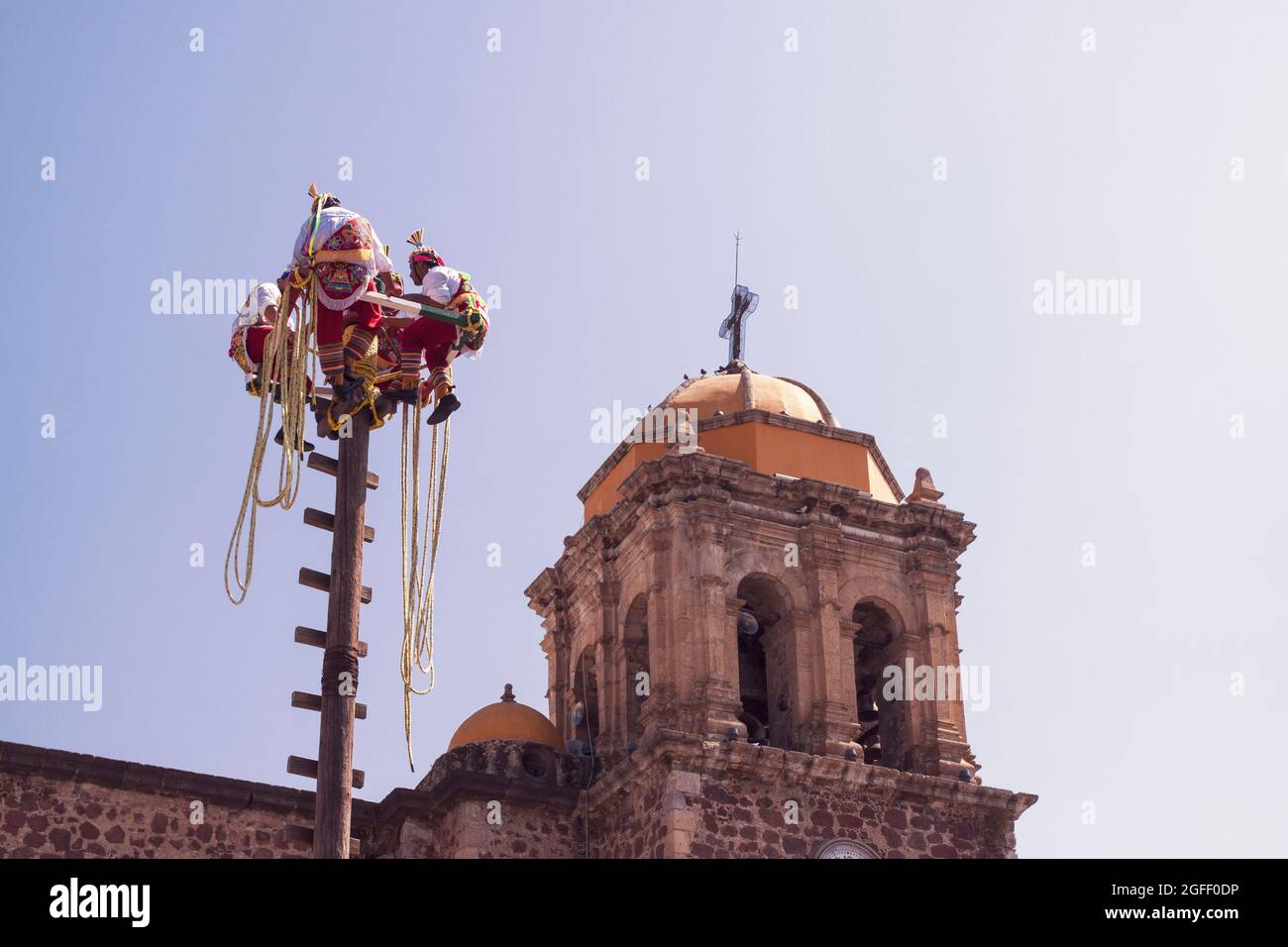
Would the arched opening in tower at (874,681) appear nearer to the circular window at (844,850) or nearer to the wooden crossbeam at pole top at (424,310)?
the circular window at (844,850)

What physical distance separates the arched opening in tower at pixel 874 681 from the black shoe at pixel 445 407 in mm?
13427

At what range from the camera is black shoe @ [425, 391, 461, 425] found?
12961 mm

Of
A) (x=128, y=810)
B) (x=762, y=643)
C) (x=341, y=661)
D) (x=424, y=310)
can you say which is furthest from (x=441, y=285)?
(x=762, y=643)

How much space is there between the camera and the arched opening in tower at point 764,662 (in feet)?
82.7

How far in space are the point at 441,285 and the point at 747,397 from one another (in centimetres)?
1412

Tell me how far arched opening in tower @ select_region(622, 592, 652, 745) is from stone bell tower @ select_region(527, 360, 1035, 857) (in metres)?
0.03

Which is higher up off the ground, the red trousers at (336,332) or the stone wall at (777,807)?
the red trousers at (336,332)

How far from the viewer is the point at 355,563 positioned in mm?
11680

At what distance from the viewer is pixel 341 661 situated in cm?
1141

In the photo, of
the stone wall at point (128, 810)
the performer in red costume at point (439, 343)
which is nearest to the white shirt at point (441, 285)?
the performer in red costume at point (439, 343)

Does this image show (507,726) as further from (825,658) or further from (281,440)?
(281,440)
